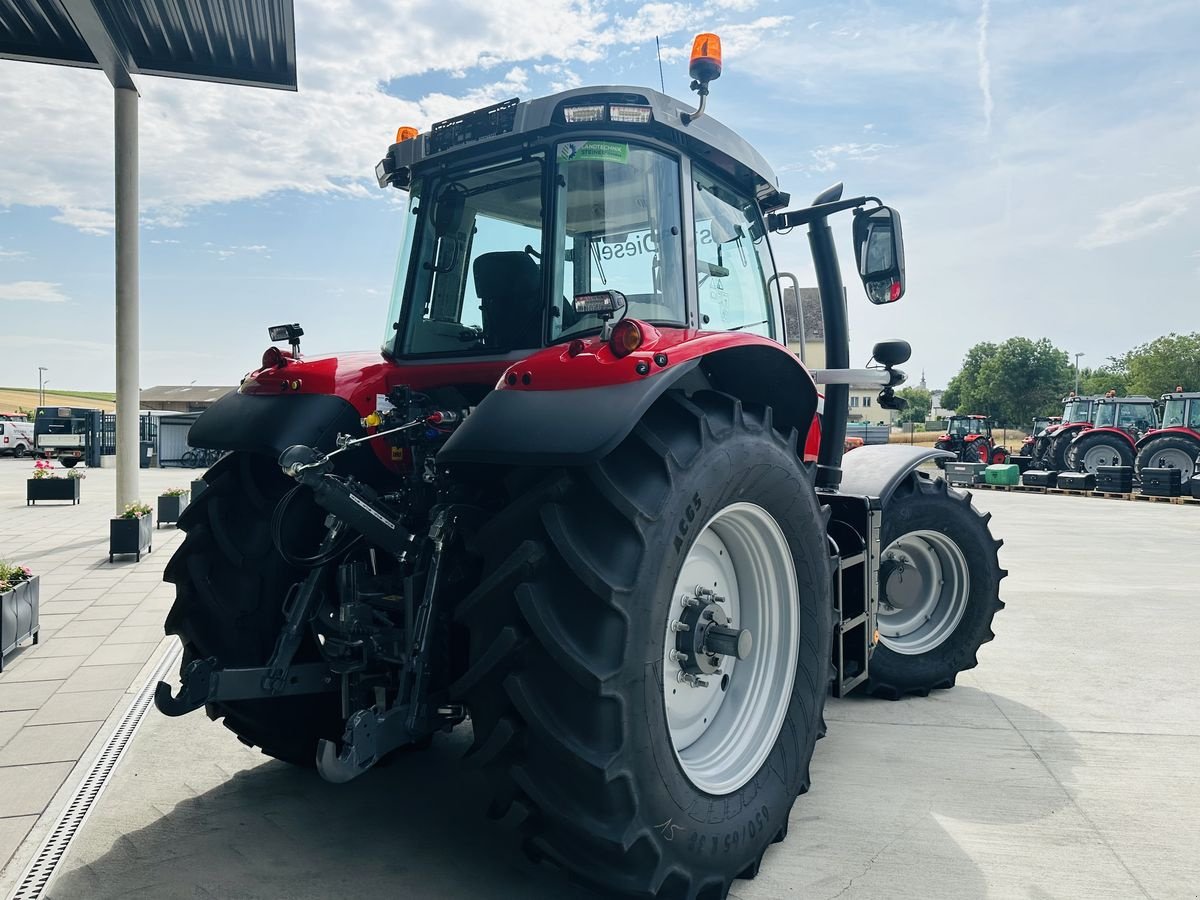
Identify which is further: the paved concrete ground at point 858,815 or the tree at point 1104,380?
the tree at point 1104,380

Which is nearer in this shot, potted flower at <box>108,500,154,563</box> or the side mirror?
the side mirror

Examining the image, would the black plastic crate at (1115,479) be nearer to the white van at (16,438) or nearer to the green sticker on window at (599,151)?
the green sticker on window at (599,151)

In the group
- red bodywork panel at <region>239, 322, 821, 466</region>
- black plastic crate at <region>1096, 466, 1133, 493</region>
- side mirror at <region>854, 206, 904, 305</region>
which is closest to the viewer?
red bodywork panel at <region>239, 322, 821, 466</region>

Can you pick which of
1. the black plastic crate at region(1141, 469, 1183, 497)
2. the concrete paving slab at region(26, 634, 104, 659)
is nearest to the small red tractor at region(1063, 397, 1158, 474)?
the black plastic crate at region(1141, 469, 1183, 497)

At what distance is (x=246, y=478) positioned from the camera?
318 centimetres

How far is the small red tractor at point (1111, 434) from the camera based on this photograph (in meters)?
20.8

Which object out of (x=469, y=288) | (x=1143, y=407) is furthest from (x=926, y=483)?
(x=1143, y=407)

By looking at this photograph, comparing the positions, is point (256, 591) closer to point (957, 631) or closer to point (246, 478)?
point (246, 478)

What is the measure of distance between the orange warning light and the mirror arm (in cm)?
100

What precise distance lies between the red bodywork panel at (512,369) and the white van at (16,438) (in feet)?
123

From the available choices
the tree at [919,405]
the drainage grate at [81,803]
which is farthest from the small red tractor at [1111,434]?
the tree at [919,405]

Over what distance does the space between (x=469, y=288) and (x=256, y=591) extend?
4.52ft

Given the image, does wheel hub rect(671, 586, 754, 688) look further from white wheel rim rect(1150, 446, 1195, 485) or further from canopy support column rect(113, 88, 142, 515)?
white wheel rim rect(1150, 446, 1195, 485)

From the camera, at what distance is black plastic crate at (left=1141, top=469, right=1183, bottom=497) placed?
17.7 m
